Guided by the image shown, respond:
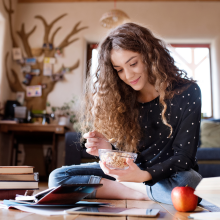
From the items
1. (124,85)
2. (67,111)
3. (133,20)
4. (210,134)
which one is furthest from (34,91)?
(124,85)

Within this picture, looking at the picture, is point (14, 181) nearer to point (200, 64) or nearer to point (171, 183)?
point (171, 183)

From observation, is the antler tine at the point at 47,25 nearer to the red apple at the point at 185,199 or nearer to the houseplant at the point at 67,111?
the houseplant at the point at 67,111

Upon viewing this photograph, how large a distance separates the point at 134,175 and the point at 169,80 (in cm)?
56

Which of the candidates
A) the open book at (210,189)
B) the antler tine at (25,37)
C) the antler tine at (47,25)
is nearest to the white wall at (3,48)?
the antler tine at (25,37)

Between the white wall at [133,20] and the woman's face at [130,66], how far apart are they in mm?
2791

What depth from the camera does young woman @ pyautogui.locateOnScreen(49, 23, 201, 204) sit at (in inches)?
48.5

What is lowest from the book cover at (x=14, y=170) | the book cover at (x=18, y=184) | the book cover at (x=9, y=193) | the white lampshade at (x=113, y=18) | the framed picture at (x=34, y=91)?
the book cover at (x=9, y=193)

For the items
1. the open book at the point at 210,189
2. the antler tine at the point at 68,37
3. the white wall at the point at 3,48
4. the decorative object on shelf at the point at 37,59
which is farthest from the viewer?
the antler tine at the point at 68,37

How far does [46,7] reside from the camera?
427 centimetres

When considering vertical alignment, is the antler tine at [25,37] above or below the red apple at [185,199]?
above

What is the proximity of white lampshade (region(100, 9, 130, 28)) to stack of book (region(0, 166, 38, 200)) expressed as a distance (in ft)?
8.34

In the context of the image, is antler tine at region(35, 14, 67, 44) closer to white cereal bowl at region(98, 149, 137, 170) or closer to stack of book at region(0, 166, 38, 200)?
stack of book at region(0, 166, 38, 200)

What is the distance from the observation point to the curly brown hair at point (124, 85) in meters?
1.34

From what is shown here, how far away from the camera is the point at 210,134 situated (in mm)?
3262
